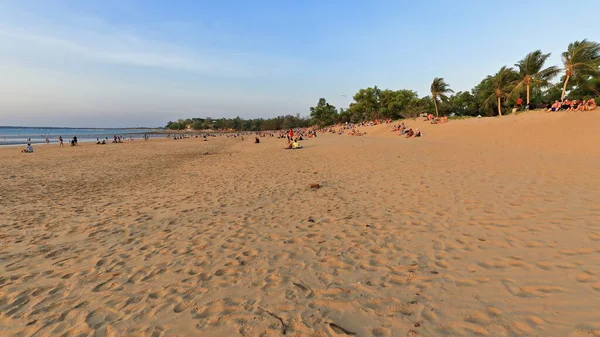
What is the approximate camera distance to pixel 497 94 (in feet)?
111

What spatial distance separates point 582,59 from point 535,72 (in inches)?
201

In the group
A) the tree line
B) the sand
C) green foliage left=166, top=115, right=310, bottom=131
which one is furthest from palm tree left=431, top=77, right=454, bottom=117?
green foliage left=166, top=115, right=310, bottom=131

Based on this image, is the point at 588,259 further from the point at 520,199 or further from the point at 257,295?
the point at 257,295

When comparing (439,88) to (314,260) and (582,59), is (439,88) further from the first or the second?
(314,260)

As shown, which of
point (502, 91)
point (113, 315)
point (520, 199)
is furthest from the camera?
point (502, 91)

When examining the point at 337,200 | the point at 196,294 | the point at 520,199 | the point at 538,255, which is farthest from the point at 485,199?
the point at 196,294

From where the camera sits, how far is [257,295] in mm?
3445

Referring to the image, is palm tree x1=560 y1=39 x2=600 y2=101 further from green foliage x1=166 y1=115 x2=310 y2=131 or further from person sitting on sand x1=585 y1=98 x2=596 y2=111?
green foliage x1=166 y1=115 x2=310 y2=131

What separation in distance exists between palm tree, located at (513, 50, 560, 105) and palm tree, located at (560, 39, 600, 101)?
2205 millimetres

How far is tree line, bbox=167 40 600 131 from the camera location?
25609mm

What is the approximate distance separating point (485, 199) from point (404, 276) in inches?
176

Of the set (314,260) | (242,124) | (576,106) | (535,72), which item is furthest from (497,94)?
(242,124)

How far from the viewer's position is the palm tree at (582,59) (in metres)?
24.3

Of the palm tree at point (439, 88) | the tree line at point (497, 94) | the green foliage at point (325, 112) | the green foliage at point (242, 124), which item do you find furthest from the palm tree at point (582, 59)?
the green foliage at point (242, 124)
